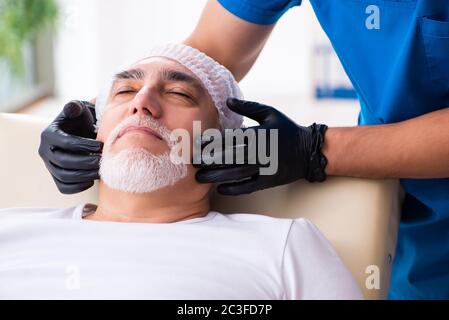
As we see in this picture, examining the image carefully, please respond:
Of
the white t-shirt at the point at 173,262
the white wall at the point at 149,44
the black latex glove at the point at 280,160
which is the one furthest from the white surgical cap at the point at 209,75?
the white wall at the point at 149,44

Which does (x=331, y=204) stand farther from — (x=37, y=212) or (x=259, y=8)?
(x=37, y=212)

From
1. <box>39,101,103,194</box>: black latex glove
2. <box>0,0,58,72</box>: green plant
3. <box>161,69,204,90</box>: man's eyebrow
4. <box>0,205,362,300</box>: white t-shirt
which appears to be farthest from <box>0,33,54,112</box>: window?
<box>0,205,362,300</box>: white t-shirt

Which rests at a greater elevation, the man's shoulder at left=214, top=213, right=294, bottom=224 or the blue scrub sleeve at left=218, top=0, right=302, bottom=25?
the blue scrub sleeve at left=218, top=0, right=302, bottom=25

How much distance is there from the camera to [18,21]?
3986 millimetres

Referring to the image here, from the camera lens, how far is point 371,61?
1503mm

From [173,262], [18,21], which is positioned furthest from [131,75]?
[18,21]

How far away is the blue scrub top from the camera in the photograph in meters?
1.42

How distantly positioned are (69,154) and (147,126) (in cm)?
20

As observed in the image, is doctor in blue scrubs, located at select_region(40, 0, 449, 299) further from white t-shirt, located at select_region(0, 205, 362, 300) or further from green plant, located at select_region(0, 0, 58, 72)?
green plant, located at select_region(0, 0, 58, 72)

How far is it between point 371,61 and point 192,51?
0.40 metres

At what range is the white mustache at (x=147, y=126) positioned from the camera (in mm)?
1433

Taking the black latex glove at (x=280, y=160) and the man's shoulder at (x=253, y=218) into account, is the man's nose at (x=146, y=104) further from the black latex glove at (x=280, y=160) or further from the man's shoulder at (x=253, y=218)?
the man's shoulder at (x=253, y=218)

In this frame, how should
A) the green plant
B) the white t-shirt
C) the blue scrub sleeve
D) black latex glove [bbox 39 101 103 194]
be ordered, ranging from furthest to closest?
the green plant
the blue scrub sleeve
black latex glove [bbox 39 101 103 194]
the white t-shirt

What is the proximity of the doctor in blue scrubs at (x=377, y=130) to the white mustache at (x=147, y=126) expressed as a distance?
0.06 m
